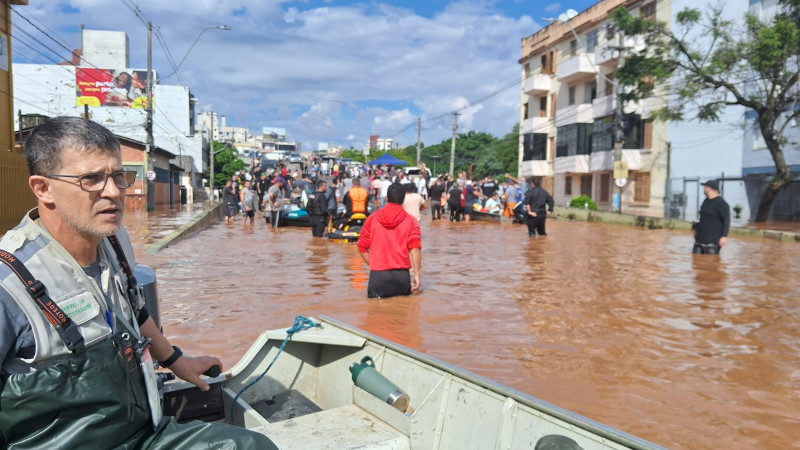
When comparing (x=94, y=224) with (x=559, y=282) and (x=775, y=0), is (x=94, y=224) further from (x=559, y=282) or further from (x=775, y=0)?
(x=775, y=0)

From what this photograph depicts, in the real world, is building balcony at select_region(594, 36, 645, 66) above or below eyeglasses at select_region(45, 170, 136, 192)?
above

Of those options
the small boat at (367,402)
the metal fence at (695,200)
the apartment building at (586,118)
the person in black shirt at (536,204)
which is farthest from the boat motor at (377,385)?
the apartment building at (586,118)

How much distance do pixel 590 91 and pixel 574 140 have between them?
11.2 feet

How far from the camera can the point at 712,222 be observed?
12.5 metres

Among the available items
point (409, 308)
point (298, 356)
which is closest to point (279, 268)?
point (409, 308)

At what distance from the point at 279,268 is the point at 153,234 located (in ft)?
22.2

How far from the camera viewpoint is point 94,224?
227 centimetres

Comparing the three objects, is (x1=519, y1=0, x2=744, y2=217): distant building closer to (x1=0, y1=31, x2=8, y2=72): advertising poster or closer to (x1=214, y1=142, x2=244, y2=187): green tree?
(x1=0, y1=31, x2=8, y2=72): advertising poster

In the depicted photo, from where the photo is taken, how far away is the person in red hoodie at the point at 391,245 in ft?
25.0

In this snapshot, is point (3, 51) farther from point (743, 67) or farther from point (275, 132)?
point (275, 132)

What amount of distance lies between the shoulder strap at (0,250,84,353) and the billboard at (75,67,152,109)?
2345 inches

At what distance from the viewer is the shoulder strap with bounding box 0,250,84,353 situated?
198 cm

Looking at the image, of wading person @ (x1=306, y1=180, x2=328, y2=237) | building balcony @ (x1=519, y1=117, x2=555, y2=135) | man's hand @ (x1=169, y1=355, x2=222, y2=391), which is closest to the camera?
man's hand @ (x1=169, y1=355, x2=222, y2=391)

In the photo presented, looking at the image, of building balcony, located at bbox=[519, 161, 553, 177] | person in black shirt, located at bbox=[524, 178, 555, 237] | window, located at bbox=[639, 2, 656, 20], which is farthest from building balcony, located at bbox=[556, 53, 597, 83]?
person in black shirt, located at bbox=[524, 178, 555, 237]
